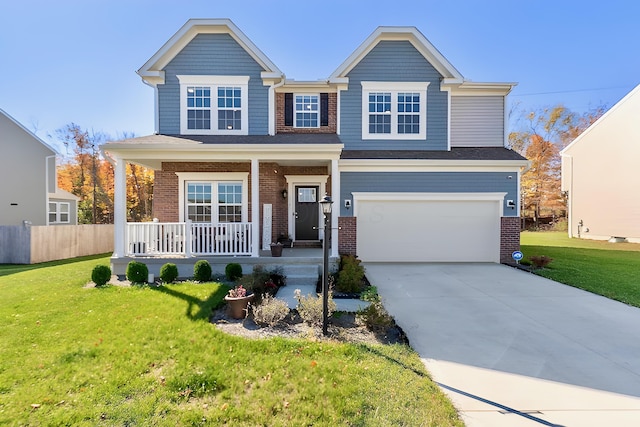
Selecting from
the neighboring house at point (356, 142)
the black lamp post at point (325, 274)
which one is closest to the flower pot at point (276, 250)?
the neighboring house at point (356, 142)

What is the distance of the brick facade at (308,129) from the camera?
11.2 meters

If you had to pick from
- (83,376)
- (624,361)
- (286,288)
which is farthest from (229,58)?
(624,361)

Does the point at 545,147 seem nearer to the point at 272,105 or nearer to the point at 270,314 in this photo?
the point at 272,105

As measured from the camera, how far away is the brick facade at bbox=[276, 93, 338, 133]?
11211 millimetres

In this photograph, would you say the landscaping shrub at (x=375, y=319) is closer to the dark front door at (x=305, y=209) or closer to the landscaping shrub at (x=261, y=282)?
the landscaping shrub at (x=261, y=282)

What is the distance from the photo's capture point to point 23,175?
16.1m

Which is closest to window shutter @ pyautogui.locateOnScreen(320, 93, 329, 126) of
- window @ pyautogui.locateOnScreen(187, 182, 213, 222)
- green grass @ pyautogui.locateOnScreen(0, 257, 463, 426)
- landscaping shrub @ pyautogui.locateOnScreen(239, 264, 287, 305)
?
window @ pyautogui.locateOnScreen(187, 182, 213, 222)

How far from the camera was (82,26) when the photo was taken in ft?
36.6

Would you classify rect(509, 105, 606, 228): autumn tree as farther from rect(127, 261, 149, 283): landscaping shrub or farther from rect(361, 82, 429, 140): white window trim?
rect(127, 261, 149, 283): landscaping shrub

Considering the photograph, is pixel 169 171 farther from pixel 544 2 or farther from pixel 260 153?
pixel 544 2

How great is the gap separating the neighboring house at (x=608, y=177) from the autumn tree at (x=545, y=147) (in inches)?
299

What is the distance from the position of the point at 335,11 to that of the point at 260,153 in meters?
7.21

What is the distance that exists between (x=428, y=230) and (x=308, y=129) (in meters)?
5.58

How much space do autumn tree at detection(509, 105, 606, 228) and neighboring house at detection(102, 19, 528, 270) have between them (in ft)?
71.7
